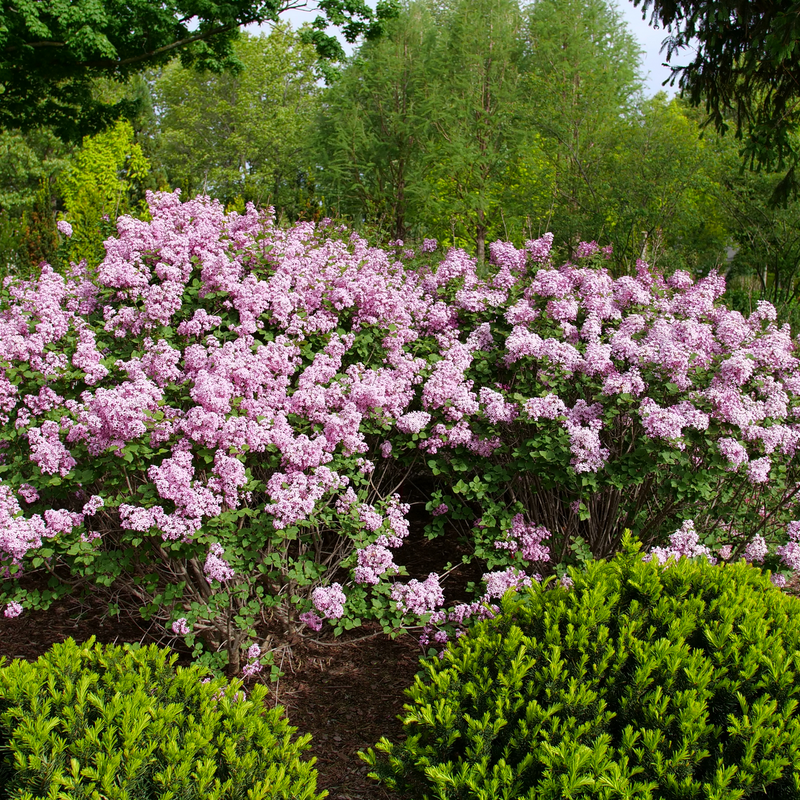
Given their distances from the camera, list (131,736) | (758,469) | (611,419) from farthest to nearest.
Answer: (611,419), (758,469), (131,736)

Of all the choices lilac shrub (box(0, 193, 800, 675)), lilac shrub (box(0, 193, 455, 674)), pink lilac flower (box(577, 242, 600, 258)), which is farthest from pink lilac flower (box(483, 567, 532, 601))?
pink lilac flower (box(577, 242, 600, 258))

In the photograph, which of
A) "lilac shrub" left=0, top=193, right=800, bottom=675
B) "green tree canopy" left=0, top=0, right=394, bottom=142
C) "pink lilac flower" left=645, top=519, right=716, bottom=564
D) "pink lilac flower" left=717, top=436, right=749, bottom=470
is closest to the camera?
"lilac shrub" left=0, top=193, right=800, bottom=675

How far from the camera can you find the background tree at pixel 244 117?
39.0 metres

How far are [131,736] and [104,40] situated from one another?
10.7m

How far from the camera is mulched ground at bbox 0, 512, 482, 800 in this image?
3.62m

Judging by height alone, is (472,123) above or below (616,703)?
above

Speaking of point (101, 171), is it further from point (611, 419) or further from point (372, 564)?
point (611, 419)

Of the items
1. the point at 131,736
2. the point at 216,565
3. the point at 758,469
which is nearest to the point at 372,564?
the point at 216,565

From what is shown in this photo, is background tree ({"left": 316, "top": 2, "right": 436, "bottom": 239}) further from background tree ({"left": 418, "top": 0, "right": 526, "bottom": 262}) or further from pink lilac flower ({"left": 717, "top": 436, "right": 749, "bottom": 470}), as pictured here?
pink lilac flower ({"left": 717, "top": 436, "right": 749, "bottom": 470})

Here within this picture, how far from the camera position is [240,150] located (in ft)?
132

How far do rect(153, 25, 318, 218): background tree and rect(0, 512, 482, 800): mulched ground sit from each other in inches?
1358

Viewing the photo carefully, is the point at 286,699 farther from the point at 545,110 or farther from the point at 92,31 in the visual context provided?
the point at 545,110

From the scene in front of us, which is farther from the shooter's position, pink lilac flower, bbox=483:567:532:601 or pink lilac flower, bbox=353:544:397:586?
pink lilac flower, bbox=483:567:532:601

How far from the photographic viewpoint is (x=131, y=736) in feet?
6.64
